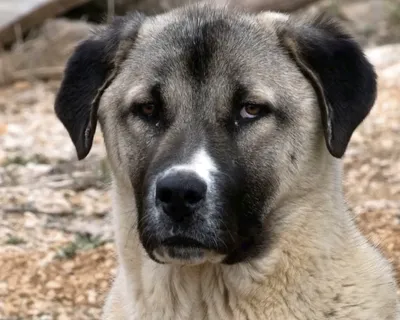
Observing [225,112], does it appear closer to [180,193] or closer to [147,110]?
[147,110]

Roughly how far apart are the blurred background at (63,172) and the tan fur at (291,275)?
2.55 feet

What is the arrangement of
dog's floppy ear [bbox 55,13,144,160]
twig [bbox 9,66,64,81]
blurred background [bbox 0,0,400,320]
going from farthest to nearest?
1. twig [bbox 9,66,64,81]
2. blurred background [bbox 0,0,400,320]
3. dog's floppy ear [bbox 55,13,144,160]

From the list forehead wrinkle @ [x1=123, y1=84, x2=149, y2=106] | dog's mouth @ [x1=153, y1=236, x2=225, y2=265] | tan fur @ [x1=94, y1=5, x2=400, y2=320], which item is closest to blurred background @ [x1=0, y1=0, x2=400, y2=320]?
tan fur @ [x1=94, y1=5, x2=400, y2=320]

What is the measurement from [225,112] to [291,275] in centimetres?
79

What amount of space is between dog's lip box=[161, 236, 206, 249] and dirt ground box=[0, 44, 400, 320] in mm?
1669

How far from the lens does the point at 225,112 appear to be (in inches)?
170

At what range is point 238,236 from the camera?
420 centimetres

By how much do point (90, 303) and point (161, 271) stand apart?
2.28m

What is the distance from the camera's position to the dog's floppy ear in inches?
184

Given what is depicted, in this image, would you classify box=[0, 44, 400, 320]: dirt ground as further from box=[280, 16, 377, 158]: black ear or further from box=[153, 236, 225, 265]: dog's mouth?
box=[153, 236, 225, 265]: dog's mouth

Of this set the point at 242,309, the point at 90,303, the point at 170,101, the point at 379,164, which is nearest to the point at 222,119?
the point at 170,101

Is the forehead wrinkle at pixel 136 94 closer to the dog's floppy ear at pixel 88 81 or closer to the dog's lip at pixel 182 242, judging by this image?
the dog's floppy ear at pixel 88 81

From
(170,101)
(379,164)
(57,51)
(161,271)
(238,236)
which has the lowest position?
(57,51)

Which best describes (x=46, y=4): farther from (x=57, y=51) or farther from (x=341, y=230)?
(x=341, y=230)
